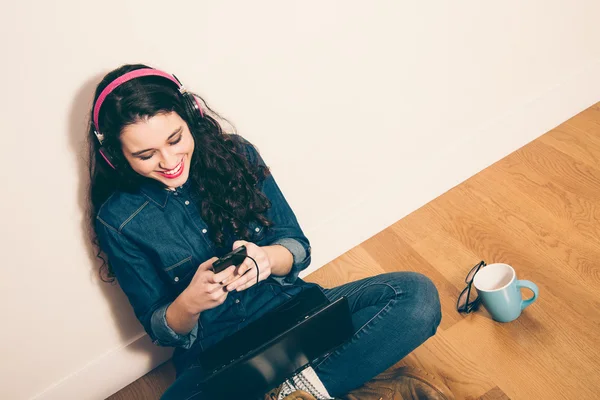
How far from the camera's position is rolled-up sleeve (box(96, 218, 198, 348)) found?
4.62ft

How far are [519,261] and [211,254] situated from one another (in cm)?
101

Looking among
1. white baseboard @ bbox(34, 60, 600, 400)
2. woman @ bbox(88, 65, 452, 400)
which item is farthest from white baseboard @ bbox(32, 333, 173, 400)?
woman @ bbox(88, 65, 452, 400)

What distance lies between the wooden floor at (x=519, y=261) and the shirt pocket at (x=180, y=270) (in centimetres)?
55

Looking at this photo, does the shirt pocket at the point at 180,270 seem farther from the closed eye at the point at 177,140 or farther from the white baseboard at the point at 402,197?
the white baseboard at the point at 402,197

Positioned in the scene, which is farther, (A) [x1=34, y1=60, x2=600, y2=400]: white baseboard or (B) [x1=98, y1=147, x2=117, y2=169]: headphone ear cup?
(A) [x1=34, y1=60, x2=600, y2=400]: white baseboard

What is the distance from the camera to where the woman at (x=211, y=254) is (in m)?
1.35

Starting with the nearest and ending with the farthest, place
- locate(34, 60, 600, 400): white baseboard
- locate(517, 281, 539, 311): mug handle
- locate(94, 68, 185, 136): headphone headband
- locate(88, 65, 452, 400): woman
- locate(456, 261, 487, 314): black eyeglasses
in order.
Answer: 1. locate(94, 68, 185, 136): headphone headband
2. locate(88, 65, 452, 400): woman
3. locate(517, 281, 539, 311): mug handle
4. locate(456, 261, 487, 314): black eyeglasses
5. locate(34, 60, 600, 400): white baseboard

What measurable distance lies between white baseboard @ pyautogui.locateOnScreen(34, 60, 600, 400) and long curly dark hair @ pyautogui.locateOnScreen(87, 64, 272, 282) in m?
0.51

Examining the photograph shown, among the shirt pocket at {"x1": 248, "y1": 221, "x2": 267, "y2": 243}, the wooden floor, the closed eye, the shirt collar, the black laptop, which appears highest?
the closed eye

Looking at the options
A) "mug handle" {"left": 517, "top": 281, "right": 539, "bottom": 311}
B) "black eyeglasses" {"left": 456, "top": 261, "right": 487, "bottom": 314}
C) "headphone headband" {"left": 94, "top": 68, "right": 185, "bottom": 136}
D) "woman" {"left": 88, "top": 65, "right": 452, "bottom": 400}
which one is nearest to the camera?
"headphone headband" {"left": 94, "top": 68, "right": 185, "bottom": 136}

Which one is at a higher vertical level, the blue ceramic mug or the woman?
the woman

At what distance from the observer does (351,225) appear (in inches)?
79.8

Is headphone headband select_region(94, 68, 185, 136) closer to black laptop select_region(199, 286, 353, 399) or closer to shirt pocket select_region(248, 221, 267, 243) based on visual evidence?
shirt pocket select_region(248, 221, 267, 243)

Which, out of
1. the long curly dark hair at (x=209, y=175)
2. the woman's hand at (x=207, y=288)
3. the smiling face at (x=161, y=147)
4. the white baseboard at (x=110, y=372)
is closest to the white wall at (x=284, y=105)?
the white baseboard at (x=110, y=372)
